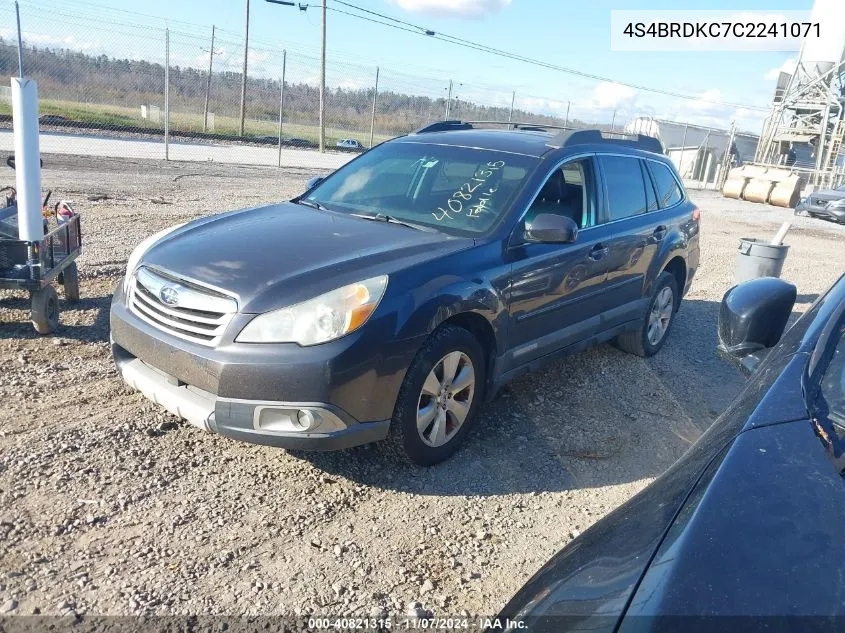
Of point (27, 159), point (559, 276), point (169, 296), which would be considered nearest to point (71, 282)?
point (27, 159)

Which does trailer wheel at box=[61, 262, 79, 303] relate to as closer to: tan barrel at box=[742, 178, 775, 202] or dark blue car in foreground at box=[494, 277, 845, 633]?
dark blue car in foreground at box=[494, 277, 845, 633]

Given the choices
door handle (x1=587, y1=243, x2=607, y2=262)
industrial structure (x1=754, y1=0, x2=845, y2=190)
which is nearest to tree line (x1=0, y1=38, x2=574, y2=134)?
industrial structure (x1=754, y1=0, x2=845, y2=190)

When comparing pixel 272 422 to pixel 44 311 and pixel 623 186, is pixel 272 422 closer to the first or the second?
pixel 44 311

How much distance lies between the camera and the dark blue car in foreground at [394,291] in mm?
3029

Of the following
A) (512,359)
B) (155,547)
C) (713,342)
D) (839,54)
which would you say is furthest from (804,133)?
(155,547)

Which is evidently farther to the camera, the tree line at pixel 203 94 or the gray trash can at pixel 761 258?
the tree line at pixel 203 94

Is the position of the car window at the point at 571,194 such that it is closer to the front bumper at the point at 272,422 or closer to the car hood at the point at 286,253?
the car hood at the point at 286,253

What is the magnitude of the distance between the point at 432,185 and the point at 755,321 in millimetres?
2359

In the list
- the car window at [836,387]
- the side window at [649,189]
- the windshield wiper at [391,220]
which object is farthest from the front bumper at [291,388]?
the side window at [649,189]

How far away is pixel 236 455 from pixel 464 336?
1364 mm

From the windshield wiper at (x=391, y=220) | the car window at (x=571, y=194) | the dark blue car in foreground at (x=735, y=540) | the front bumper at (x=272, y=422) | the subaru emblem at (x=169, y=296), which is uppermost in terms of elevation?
the car window at (x=571, y=194)

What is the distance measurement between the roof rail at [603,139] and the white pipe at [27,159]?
3.47 metres

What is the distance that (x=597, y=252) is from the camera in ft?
15.1

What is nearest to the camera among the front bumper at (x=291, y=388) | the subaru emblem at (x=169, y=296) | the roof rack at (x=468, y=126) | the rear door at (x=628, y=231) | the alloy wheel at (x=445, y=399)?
the front bumper at (x=291, y=388)
